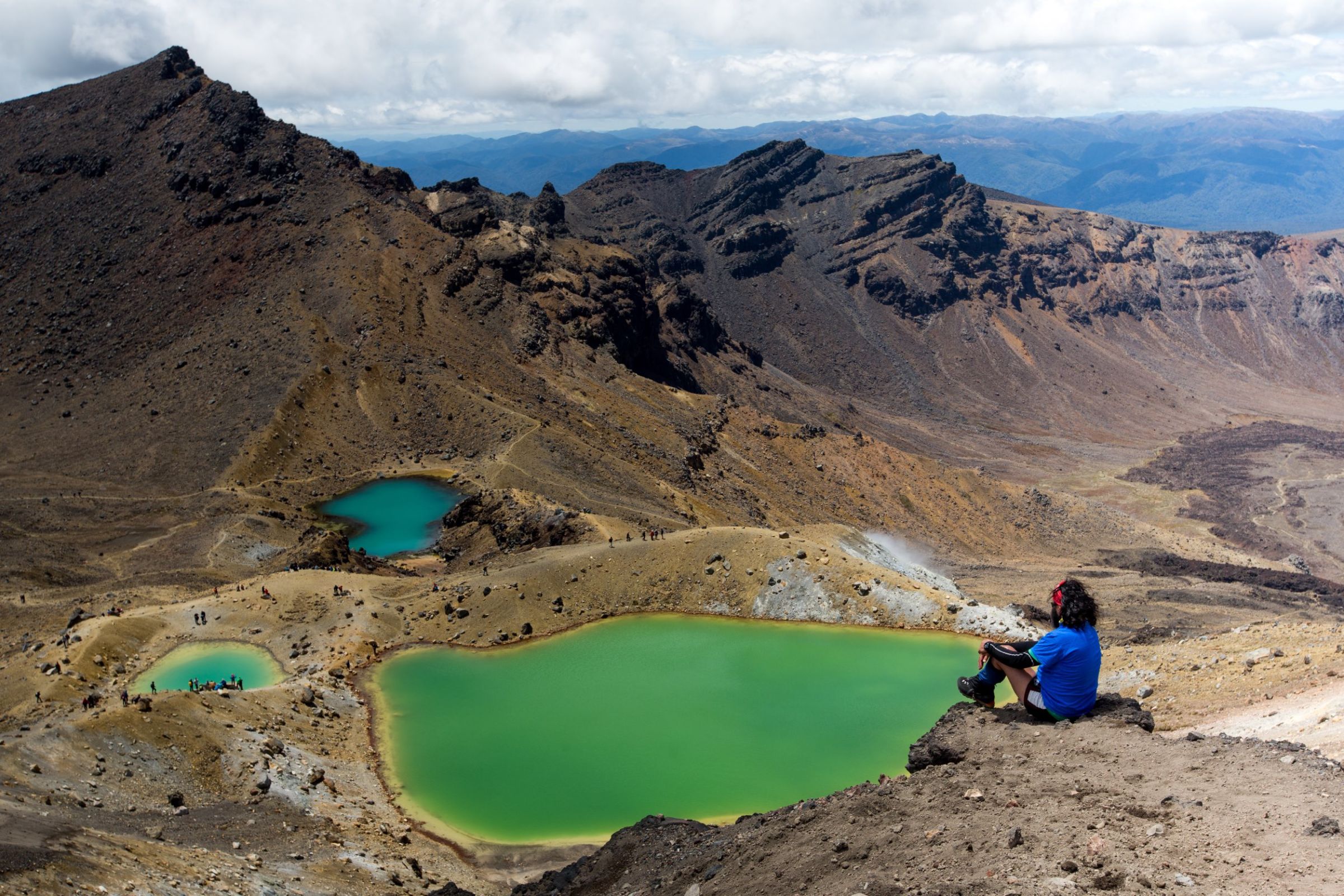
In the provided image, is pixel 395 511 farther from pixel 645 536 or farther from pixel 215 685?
pixel 215 685

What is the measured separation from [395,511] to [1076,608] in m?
62.7

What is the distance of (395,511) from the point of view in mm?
71812

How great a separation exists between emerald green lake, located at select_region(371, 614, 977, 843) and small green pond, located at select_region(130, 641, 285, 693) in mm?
4863

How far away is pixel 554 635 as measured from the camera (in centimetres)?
4325

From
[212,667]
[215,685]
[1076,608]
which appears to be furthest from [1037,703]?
[212,667]

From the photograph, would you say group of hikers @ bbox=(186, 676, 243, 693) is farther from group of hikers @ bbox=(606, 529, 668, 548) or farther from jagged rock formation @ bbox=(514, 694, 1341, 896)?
jagged rock formation @ bbox=(514, 694, 1341, 896)

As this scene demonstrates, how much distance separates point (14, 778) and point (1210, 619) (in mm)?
64061

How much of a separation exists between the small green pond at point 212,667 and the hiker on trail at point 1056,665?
30358 millimetres

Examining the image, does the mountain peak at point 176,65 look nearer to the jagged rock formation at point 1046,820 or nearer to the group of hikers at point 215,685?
the group of hikers at point 215,685

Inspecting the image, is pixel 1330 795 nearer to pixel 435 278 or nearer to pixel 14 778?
pixel 14 778

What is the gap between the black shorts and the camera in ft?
53.9

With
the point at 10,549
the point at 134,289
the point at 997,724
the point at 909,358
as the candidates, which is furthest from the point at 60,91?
the point at 997,724

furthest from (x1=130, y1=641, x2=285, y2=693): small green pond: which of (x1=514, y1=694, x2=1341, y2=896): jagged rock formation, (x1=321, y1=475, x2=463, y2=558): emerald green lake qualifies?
(x1=514, y1=694, x2=1341, y2=896): jagged rock formation

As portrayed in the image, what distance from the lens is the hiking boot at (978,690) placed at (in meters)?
16.9
